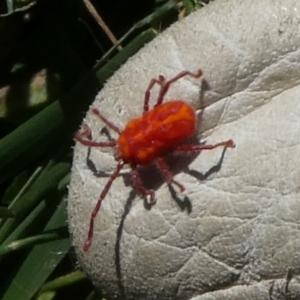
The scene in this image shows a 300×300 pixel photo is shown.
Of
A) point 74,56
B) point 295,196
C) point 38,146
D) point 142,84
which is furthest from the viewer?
point 74,56

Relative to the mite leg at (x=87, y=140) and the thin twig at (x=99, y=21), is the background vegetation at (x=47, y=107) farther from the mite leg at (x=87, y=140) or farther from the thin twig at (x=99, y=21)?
the mite leg at (x=87, y=140)

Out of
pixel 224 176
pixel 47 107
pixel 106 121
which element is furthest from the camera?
pixel 47 107

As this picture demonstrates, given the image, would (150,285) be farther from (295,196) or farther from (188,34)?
(188,34)

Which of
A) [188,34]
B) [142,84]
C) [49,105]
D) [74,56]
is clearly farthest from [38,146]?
[188,34]

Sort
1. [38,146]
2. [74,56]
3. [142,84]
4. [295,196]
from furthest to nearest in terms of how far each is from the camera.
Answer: [74,56] → [38,146] → [142,84] → [295,196]

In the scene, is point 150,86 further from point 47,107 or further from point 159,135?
point 47,107

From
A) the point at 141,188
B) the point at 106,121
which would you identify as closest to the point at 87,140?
the point at 106,121

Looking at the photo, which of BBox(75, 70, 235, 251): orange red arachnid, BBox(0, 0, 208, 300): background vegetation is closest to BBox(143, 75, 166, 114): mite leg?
BBox(75, 70, 235, 251): orange red arachnid
